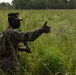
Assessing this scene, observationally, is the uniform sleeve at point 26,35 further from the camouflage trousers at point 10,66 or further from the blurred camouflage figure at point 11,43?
the camouflage trousers at point 10,66

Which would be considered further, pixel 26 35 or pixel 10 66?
pixel 10 66

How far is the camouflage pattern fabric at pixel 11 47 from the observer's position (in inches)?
151

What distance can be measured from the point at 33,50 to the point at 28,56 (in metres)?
0.20

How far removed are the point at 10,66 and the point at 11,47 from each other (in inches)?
10.6

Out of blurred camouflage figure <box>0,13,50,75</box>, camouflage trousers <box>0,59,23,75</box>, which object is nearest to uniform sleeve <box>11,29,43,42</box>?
blurred camouflage figure <box>0,13,50,75</box>

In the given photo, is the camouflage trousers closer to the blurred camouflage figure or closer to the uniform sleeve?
the blurred camouflage figure

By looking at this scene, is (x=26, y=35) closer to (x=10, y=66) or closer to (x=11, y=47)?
(x=11, y=47)

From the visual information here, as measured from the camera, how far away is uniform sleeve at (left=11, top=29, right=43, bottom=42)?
148 inches

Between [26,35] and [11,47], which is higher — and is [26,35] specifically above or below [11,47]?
above

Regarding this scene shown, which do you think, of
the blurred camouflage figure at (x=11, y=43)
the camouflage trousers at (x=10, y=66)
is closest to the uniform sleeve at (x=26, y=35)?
the blurred camouflage figure at (x=11, y=43)

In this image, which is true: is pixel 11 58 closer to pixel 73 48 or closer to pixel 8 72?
pixel 8 72

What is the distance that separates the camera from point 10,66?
4133mm

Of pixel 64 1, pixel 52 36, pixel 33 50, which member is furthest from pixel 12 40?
pixel 64 1

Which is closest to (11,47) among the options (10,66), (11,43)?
(11,43)
